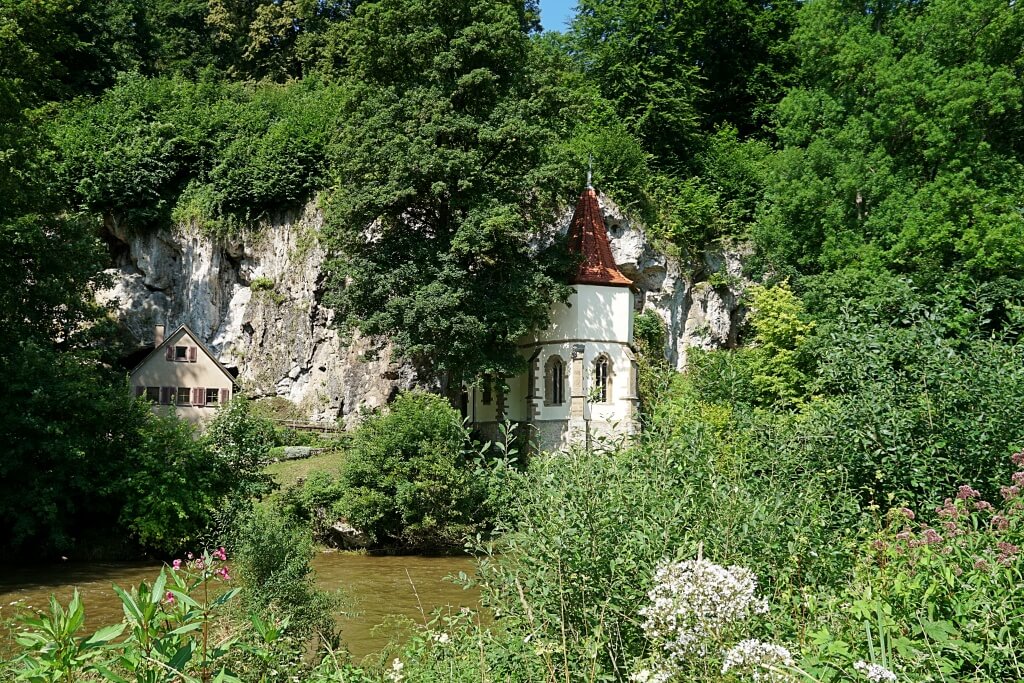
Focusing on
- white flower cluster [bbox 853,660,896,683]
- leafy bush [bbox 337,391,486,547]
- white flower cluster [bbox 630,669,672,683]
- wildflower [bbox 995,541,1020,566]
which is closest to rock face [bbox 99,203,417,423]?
leafy bush [bbox 337,391,486,547]

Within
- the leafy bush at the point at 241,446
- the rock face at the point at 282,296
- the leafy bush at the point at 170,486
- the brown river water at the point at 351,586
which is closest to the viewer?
the brown river water at the point at 351,586

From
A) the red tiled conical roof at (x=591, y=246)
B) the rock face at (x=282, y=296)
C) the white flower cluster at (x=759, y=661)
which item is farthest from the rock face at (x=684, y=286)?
the white flower cluster at (x=759, y=661)

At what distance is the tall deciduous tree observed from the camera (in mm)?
26391

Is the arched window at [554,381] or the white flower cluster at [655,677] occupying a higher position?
the arched window at [554,381]

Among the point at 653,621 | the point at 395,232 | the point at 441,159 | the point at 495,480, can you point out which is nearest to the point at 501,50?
the point at 441,159

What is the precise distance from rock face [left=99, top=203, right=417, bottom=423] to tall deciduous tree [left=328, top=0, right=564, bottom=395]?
5736 mm

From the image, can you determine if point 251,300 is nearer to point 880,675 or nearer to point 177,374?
point 177,374

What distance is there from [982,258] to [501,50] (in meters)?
15.3

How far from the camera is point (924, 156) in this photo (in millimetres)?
28734

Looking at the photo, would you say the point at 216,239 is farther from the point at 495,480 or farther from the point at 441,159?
the point at 495,480

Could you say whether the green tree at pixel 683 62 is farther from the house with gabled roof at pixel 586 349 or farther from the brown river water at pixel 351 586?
the brown river water at pixel 351 586

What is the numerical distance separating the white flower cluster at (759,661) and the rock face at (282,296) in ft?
94.4

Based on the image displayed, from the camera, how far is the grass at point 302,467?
26.1 meters

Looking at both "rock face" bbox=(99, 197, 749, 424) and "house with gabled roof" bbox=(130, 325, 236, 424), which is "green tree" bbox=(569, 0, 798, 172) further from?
"house with gabled roof" bbox=(130, 325, 236, 424)
